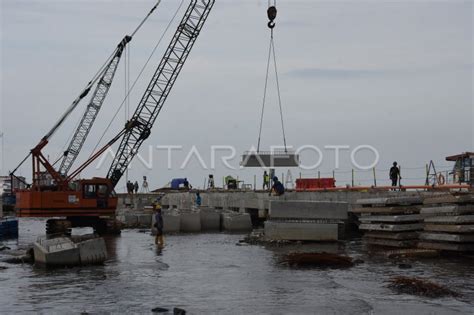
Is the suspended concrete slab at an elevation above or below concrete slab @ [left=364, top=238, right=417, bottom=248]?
above

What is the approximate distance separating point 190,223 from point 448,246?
68.4ft

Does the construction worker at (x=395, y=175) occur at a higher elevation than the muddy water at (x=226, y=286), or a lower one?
higher

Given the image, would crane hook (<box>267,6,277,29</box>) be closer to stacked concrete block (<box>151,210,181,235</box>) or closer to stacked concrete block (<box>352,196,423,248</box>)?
stacked concrete block (<box>151,210,181,235</box>)

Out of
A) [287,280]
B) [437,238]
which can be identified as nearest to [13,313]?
[287,280]

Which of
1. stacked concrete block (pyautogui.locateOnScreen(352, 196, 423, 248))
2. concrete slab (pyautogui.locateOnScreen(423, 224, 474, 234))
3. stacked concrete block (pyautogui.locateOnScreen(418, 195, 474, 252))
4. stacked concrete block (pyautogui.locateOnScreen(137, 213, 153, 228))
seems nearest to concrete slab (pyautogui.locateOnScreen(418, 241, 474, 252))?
stacked concrete block (pyautogui.locateOnScreen(418, 195, 474, 252))

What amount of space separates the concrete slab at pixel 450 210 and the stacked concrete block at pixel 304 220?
5.92 meters

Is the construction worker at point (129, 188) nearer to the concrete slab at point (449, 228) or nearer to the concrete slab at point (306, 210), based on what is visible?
the concrete slab at point (306, 210)

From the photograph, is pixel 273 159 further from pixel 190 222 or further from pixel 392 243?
pixel 392 243

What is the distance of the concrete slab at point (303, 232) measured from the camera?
98.3ft

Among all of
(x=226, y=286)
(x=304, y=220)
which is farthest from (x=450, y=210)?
(x=226, y=286)

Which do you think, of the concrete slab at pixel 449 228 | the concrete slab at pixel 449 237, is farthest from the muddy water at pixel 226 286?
the concrete slab at pixel 449 228

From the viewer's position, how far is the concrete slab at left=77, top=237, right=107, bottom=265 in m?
23.1

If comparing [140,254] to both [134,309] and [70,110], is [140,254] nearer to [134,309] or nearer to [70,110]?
[134,309]

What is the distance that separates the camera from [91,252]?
76.4 feet
